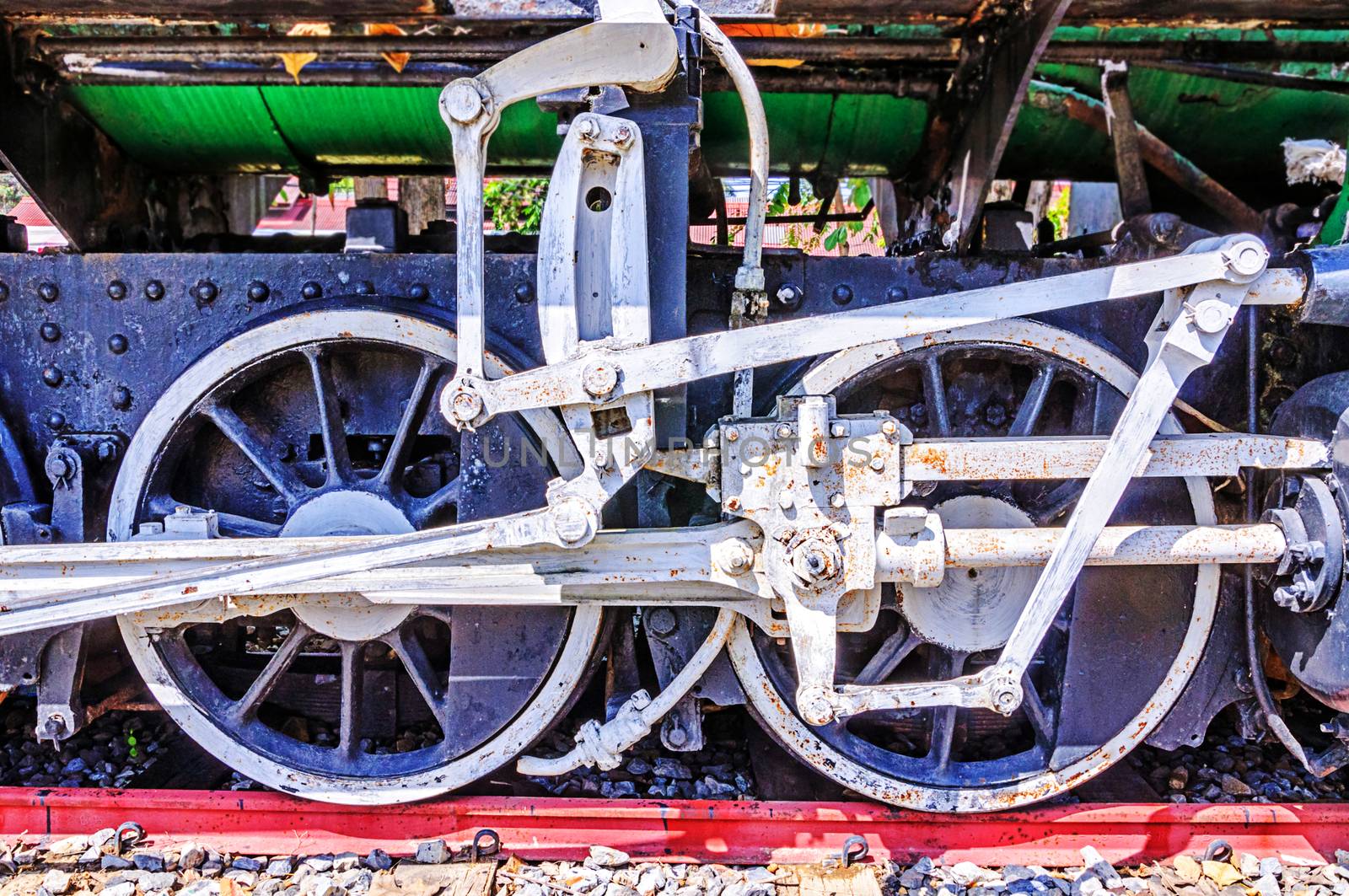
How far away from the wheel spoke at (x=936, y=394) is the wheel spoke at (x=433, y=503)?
1.21m

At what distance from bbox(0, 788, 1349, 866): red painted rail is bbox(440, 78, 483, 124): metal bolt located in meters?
1.63

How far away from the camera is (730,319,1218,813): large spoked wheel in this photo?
2.18 m

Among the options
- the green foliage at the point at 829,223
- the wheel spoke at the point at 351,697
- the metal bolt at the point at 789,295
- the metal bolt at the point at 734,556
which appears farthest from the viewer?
the green foliage at the point at 829,223

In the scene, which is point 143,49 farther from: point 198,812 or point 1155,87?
point 1155,87

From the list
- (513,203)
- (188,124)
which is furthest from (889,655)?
(513,203)

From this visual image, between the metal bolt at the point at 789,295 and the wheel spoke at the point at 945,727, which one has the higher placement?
the metal bolt at the point at 789,295

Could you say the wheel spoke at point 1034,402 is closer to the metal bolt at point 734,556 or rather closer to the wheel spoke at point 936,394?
the wheel spoke at point 936,394

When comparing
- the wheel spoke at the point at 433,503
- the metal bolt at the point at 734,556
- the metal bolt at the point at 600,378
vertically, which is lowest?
the metal bolt at the point at 734,556

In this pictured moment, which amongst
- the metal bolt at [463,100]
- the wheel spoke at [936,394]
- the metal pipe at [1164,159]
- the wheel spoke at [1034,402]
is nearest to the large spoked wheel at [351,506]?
the metal bolt at [463,100]

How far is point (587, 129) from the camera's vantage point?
1.84 meters

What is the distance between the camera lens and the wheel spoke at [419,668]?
2289 mm

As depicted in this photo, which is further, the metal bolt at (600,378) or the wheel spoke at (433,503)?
the wheel spoke at (433,503)

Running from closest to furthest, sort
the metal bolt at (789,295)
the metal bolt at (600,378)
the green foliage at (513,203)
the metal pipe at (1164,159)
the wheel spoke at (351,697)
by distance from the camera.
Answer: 1. the metal bolt at (600,378)
2. the metal bolt at (789,295)
3. the wheel spoke at (351,697)
4. the metal pipe at (1164,159)
5. the green foliage at (513,203)

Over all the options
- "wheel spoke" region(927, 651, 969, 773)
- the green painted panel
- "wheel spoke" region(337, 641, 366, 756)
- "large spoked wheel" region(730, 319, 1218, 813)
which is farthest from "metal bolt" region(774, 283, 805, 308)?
the green painted panel
